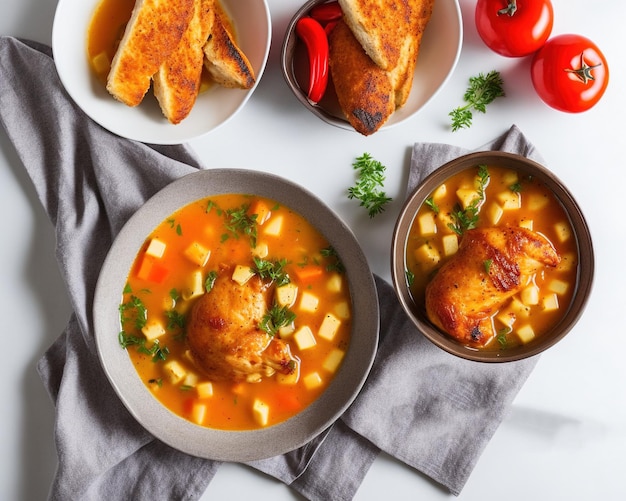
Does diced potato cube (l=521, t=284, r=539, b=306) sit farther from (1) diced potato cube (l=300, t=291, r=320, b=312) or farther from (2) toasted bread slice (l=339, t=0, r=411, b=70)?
(2) toasted bread slice (l=339, t=0, r=411, b=70)

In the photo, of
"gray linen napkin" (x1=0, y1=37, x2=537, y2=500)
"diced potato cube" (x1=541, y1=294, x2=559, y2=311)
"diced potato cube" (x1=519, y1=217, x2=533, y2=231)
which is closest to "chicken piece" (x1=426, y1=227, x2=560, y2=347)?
"diced potato cube" (x1=519, y1=217, x2=533, y2=231)

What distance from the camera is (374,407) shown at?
387 cm

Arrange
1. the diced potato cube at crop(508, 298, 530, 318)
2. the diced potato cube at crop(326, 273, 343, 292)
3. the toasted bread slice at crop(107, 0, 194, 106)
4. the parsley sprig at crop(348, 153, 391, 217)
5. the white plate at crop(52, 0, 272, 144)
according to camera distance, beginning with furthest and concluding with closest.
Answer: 1. the parsley sprig at crop(348, 153, 391, 217)
2. the diced potato cube at crop(326, 273, 343, 292)
3. the diced potato cube at crop(508, 298, 530, 318)
4. the white plate at crop(52, 0, 272, 144)
5. the toasted bread slice at crop(107, 0, 194, 106)

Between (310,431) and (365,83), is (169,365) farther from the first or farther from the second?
(365,83)

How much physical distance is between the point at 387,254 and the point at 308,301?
0.56m

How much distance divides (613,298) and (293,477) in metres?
2.20

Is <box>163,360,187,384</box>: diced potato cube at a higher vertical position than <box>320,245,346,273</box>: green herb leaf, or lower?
lower

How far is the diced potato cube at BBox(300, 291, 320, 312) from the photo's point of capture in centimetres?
375

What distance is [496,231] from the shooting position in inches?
138

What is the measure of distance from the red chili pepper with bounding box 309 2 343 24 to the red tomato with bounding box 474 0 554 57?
802 millimetres

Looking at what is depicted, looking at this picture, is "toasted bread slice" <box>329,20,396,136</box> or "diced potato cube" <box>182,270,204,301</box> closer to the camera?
"toasted bread slice" <box>329,20,396,136</box>

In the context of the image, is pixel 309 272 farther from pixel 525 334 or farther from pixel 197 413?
pixel 525 334

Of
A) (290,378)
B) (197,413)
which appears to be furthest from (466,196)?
(197,413)

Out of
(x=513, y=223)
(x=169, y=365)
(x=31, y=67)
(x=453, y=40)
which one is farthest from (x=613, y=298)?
(x=31, y=67)
